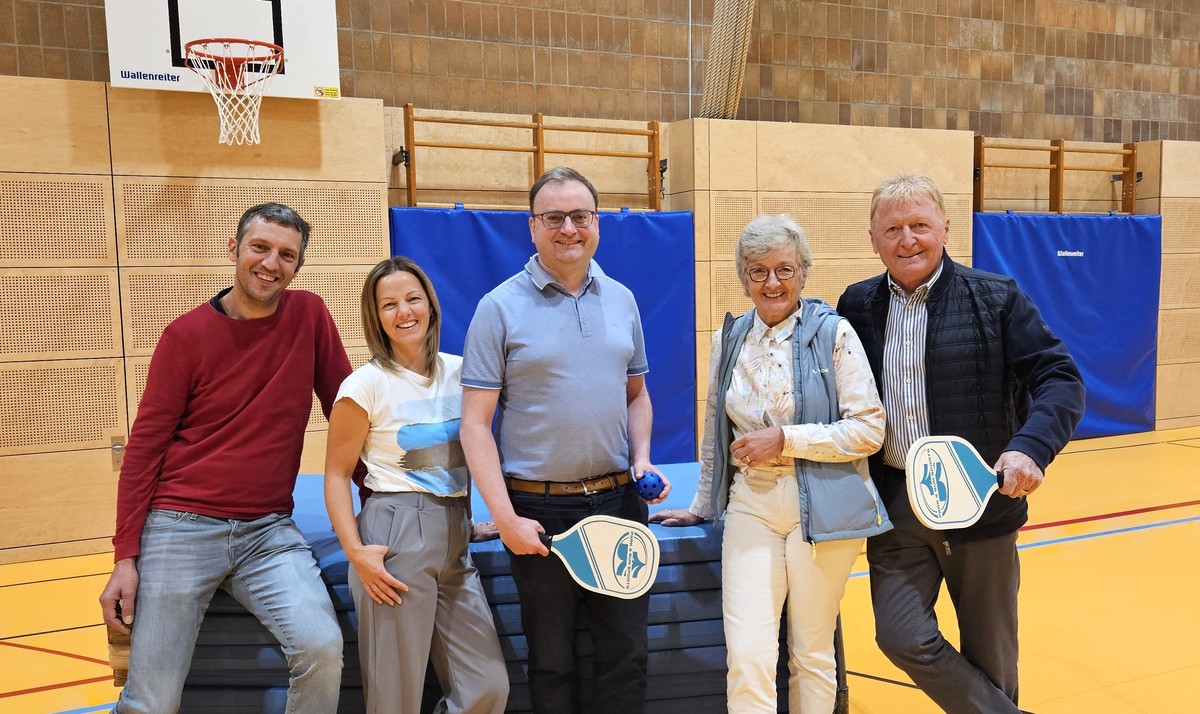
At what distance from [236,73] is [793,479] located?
4.41m

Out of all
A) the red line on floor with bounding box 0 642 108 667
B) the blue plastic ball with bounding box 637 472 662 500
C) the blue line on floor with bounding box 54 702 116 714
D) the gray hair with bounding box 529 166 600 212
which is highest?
the gray hair with bounding box 529 166 600 212

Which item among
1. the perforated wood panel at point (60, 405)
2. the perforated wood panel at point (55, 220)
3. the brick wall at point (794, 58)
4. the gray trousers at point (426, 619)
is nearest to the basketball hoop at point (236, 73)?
the perforated wood panel at point (55, 220)

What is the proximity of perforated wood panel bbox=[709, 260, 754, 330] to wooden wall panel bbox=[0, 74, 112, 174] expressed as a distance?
4.14 m

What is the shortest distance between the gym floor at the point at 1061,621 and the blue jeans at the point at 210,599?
4.39ft

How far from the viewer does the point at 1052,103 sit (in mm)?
8945

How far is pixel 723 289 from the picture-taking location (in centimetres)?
705

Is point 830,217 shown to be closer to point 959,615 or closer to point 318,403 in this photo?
point 318,403

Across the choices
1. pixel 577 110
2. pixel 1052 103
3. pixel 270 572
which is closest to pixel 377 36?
pixel 577 110

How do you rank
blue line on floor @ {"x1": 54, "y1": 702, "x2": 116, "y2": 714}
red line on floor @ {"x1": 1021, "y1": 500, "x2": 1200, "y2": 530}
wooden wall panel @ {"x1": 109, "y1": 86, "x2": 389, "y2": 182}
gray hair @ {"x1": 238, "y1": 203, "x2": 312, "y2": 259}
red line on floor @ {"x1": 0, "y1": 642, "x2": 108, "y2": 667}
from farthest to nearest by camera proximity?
red line on floor @ {"x1": 1021, "y1": 500, "x2": 1200, "y2": 530} < wooden wall panel @ {"x1": 109, "y1": 86, "x2": 389, "y2": 182} < red line on floor @ {"x1": 0, "y1": 642, "x2": 108, "y2": 667} < blue line on floor @ {"x1": 54, "y1": 702, "x2": 116, "y2": 714} < gray hair @ {"x1": 238, "y1": 203, "x2": 312, "y2": 259}

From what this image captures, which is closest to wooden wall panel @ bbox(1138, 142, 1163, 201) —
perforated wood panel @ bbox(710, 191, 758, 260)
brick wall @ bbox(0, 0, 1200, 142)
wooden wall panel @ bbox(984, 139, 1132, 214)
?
wooden wall panel @ bbox(984, 139, 1132, 214)

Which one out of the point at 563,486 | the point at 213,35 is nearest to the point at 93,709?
the point at 563,486

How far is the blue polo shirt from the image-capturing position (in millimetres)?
2379

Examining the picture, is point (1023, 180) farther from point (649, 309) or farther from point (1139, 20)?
point (649, 309)

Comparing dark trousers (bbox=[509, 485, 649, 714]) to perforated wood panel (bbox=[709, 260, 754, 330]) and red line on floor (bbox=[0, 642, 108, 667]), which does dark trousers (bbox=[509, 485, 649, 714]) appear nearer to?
red line on floor (bbox=[0, 642, 108, 667])
